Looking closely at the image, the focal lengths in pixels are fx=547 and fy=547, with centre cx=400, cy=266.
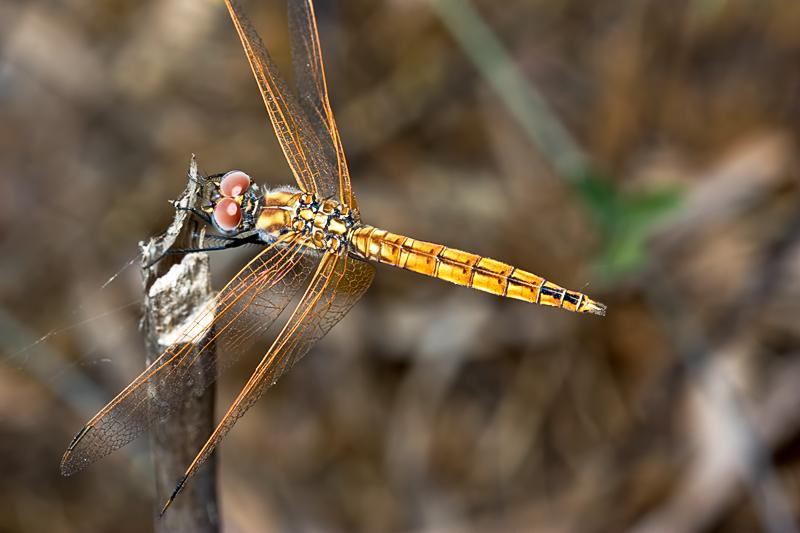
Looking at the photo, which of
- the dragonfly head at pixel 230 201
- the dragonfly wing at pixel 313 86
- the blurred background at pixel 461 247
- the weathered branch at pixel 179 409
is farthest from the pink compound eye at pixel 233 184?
the blurred background at pixel 461 247

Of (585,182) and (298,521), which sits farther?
(298,521)

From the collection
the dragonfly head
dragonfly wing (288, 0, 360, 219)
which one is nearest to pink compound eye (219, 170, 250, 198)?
the dragonfly head

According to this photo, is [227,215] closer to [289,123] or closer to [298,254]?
[298,254]

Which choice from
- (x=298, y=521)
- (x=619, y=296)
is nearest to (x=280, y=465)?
(x=298, y=521)

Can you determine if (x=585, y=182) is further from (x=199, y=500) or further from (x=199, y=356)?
(x=199, y=500)

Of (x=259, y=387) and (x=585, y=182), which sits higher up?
(x=585, y=182)

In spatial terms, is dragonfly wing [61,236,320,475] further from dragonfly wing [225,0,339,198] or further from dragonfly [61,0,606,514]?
dragonfly wing [225,0,339,198]
